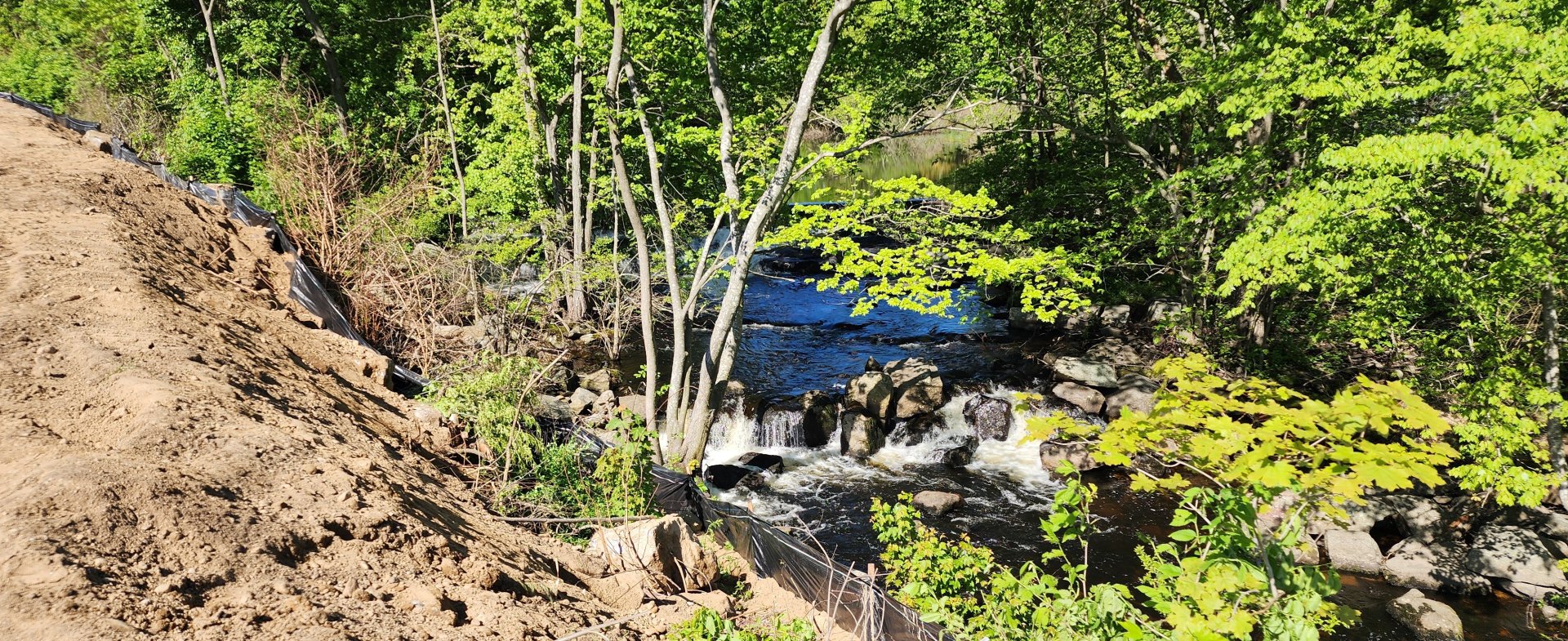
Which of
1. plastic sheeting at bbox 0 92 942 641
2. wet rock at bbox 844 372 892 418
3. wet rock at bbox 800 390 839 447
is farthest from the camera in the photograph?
wet rock at bbox 844 372 892 418

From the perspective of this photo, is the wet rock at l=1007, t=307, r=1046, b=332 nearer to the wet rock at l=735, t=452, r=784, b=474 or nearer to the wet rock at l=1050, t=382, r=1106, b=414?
the wet rock at l=1050, t=382, r=1106, b=414

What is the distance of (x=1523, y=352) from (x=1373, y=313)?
63.1 inches

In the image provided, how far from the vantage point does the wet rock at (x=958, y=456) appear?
12484 mm

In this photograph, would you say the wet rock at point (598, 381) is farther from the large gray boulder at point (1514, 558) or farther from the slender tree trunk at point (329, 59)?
Answer: the large gray boulder at point (1514, 558)

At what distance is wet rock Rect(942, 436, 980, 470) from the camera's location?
41.0ft

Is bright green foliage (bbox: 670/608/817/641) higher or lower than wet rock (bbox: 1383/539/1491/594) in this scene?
higher

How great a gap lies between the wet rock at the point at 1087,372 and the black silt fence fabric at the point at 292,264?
11.9 m

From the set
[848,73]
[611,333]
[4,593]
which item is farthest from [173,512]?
[611,333]

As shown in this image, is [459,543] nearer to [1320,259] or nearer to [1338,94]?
[1320,259]

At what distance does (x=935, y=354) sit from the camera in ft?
54.5

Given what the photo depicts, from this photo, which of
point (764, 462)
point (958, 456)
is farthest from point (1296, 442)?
point (764, 462)

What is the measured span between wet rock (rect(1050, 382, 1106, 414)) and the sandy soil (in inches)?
439

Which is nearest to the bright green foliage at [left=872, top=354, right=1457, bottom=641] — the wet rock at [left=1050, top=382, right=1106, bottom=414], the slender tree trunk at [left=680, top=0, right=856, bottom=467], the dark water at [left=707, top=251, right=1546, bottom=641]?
the dark water at [left=707, top=251, right=1546, bottom=641]

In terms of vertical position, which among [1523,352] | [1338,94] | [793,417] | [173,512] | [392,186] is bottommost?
[793,417]
